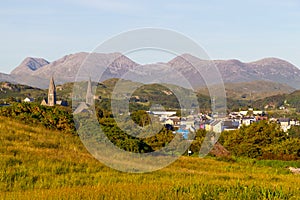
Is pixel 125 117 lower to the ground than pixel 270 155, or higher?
higher

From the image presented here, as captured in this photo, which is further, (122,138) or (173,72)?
(122,138)

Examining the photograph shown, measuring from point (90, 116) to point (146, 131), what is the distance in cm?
520

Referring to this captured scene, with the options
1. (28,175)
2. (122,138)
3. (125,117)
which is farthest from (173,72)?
(28,175)

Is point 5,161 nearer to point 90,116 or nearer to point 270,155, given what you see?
point 90,116

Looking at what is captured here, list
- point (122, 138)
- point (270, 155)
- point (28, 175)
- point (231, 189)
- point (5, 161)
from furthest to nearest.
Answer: point (270, 155) < point (122, 138) < point (5, 161) < point (28, 175) < point (231, 189)

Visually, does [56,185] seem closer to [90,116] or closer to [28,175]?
[28,175]

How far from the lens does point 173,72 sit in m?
18.5

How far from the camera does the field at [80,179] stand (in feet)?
28.8

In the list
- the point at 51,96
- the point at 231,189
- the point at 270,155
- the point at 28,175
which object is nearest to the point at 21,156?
the point at 28,175

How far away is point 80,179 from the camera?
11.7m

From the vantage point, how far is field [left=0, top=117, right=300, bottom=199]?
346 inches

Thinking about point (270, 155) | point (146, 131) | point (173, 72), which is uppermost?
point (173, 72)

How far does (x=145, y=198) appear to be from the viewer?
27.3 feet

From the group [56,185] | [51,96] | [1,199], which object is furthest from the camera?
[51,96]
